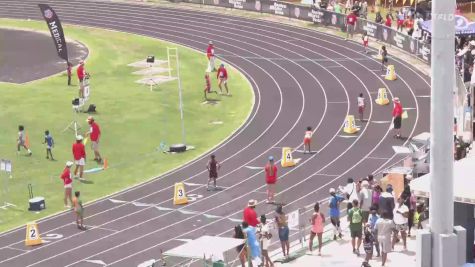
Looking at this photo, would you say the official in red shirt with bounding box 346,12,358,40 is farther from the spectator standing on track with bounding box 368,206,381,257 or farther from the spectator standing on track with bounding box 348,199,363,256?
the spectator standing on track with bounding box 368,206,381,257

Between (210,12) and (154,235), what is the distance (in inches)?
1566

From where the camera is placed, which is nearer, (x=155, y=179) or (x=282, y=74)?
(x=155, y=179)

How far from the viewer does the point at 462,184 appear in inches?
792

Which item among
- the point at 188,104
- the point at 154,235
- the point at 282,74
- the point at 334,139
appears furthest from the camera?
the point at 282,74

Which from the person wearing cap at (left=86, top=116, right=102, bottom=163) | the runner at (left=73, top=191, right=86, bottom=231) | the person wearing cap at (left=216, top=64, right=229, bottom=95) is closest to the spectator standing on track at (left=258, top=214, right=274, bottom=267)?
the runner at (left=73, top=191, right=86, bottom=231)

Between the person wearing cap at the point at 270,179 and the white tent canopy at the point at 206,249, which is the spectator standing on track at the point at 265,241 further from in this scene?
the person wearing cap at the point at 270,179

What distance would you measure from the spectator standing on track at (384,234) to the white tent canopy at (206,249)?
3347mm

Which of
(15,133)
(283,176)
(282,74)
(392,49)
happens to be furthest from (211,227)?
(392,49)

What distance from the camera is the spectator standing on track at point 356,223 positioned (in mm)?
25578

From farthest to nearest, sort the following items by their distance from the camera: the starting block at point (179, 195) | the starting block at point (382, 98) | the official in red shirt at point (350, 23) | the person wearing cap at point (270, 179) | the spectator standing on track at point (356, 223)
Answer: the official in red shirt at point (350, 23) → the starting block at point (382, 98) → the starting block at point (179, 195) → the person wearing cap at point (270, 179) → the spectator standing on track at point (356, 223)

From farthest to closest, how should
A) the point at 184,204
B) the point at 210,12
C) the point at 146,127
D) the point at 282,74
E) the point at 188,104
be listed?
the point at 210,12, the point at 282,74, the point at 188,104, the point at 146,127, the point at 184,204

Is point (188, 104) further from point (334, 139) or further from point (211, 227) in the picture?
point (211, 227)

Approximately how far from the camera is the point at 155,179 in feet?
120

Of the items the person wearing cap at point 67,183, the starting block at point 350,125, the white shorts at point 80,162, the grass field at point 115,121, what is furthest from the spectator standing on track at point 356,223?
the starting block at point 350,125
